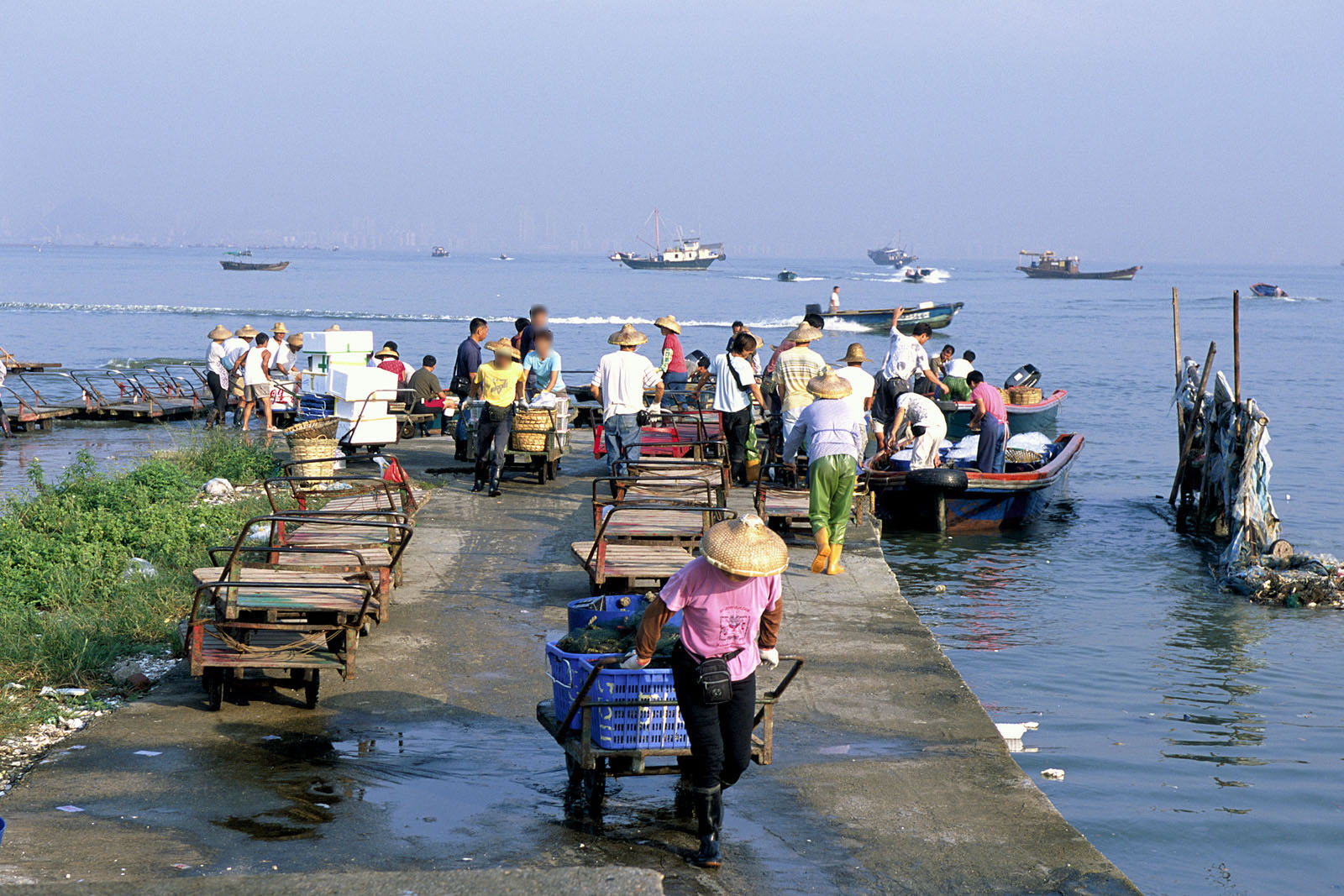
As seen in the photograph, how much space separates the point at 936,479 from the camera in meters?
15.1

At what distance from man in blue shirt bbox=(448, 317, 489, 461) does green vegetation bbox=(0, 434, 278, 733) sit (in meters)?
2.28

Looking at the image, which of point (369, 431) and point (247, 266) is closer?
point (369, 431)

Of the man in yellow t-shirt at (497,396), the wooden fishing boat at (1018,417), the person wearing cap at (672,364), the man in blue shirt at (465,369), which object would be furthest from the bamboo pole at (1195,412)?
the man in blue shirt at (465,369)

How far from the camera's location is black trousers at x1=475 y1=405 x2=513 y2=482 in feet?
42.2

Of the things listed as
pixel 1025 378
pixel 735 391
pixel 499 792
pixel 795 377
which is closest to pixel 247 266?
pixel 1025 378

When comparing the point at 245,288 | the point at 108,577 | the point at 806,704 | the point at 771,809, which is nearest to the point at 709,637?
the point at 771,809

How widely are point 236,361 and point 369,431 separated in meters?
7.27

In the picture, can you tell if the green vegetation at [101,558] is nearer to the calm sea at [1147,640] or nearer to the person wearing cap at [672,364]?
the calm sea at [1147,640]

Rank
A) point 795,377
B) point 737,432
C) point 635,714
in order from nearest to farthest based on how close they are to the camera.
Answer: point 635,714, point 795,377, point 737,432

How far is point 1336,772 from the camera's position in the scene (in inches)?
332

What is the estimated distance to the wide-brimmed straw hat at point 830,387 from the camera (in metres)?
9.77

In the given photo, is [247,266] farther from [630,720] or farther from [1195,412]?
[630,720]

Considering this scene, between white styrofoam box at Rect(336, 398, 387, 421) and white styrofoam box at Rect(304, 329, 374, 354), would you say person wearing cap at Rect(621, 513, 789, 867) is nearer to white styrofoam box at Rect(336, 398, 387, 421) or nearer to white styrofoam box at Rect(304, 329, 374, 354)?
white styrofoam box at Rect(336, 398, 387, 421)

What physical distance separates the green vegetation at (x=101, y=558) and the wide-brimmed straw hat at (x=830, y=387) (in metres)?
4.89
